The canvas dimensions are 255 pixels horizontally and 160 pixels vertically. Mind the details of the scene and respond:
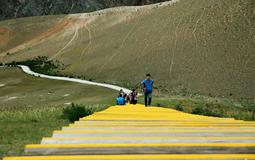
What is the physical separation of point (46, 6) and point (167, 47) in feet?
236

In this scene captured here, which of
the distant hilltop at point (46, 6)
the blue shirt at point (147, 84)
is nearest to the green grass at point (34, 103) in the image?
the blue shirt at point (147, 84)

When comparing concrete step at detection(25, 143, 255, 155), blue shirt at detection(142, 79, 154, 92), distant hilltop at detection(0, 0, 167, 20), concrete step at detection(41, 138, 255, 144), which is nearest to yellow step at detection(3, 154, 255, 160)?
concrete step at detection(25, 143, 255, 155)

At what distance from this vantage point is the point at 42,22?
112 metres

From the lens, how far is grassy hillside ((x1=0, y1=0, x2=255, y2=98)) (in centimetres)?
6131

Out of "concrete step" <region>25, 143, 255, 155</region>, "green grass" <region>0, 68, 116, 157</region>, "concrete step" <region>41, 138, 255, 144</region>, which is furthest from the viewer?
"green grass" <region>0, 68, 116, 157</region>

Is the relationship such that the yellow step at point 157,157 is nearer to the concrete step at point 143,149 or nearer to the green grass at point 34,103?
the concrete step at point 143,149

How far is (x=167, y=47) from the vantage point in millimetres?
74312

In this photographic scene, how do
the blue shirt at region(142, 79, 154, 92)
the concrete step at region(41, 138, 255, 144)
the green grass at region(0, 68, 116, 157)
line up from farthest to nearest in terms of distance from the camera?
the blue shirt at region(142, 79, 154, 92), the green grass at region(0, 68, 116, 157), the concrete step at region(41, 138, 255, 144)

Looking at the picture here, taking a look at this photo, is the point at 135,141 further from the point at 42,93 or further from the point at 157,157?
the point at 42,93

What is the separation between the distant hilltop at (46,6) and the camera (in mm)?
134500

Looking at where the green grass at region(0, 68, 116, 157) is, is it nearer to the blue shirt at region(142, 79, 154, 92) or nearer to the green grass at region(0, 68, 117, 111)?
Result: the green grass at region(0, 68, 117, 111)

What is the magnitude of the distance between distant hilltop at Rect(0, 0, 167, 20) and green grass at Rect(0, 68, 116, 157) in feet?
211

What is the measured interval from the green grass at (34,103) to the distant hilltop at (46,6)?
64.2 meters

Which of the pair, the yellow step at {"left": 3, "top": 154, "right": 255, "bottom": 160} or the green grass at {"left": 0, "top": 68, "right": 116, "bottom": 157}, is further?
the green grass at {"left": 0, "top": 68, "right": 116, "bottom": 157}
